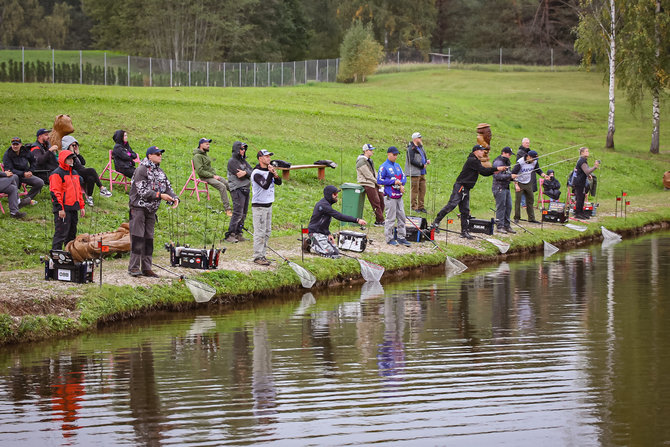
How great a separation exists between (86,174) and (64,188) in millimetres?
3537

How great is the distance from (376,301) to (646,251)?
9.67 meters

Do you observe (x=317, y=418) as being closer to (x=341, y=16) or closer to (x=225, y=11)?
(x=225, y=11)

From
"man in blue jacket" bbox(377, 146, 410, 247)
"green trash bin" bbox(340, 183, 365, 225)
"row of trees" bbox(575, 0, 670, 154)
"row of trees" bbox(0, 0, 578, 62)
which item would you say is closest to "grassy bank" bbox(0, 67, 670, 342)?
"man in blue jacket" bbox(377, 146, 410, 247)

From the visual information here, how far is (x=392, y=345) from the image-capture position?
12133mm

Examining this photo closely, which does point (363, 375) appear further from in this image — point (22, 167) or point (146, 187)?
point (22, 167)

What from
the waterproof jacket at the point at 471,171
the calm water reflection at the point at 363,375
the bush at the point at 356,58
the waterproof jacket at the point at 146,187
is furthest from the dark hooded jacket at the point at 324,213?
the bush at the point at 356,58

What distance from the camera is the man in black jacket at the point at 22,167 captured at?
63.3 ft

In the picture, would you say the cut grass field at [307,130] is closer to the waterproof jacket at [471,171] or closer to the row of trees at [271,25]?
the waterproof jacket at [471,171]

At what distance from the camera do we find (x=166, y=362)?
37.2ft

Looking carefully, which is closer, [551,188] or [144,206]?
[144,206]

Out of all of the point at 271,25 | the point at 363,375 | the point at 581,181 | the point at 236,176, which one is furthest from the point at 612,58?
the point at 271,25

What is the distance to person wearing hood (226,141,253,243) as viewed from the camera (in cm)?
1897

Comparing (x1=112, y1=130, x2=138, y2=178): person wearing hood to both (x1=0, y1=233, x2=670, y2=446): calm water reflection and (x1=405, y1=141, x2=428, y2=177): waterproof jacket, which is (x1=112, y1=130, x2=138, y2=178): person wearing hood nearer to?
(x1=405, y1=141, x2=428, y2=177): waterproof jacket

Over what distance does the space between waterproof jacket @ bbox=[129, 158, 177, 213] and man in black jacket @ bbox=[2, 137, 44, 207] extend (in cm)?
534
